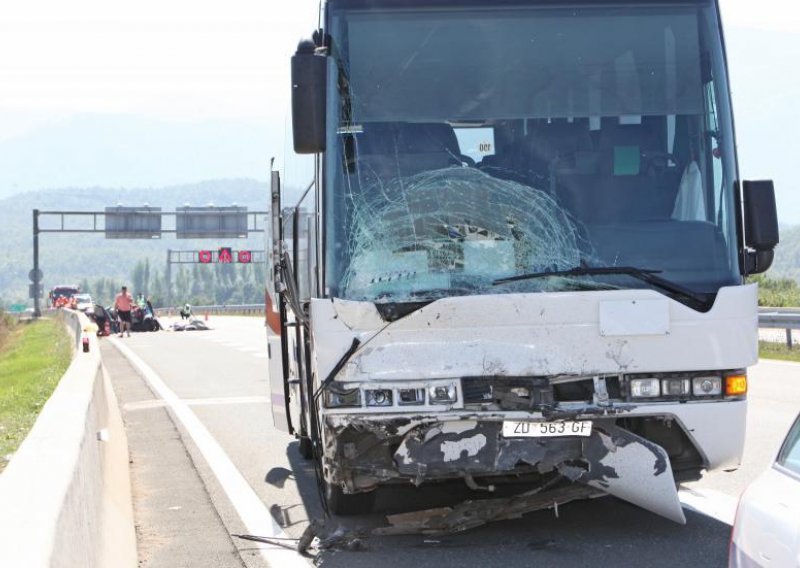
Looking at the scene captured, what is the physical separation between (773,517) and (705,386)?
334 cm

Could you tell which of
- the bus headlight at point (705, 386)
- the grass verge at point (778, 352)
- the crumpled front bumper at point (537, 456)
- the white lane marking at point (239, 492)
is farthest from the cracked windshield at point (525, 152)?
the grass verge at point (778, 352)

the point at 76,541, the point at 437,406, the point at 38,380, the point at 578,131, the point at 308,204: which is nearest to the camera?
the point at 76,541

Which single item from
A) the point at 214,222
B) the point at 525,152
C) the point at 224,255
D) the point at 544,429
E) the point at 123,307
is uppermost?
the point at 214,222

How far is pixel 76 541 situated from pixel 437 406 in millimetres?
2891

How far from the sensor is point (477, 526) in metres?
7.80

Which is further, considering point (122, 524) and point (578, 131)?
point (578, 131)

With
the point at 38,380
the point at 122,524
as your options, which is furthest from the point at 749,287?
the point at 38,380

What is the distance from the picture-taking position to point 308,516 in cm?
860

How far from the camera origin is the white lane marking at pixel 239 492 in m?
7.32

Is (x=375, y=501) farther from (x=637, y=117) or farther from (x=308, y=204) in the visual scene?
(x=637, y=117)

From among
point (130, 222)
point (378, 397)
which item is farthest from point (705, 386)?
point (130, 222)

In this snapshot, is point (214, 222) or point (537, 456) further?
point (214, 222)

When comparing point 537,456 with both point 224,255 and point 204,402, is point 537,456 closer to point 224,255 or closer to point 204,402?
point 204,402

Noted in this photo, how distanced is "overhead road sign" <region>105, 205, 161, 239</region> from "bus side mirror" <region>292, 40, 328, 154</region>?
74.3 meters
